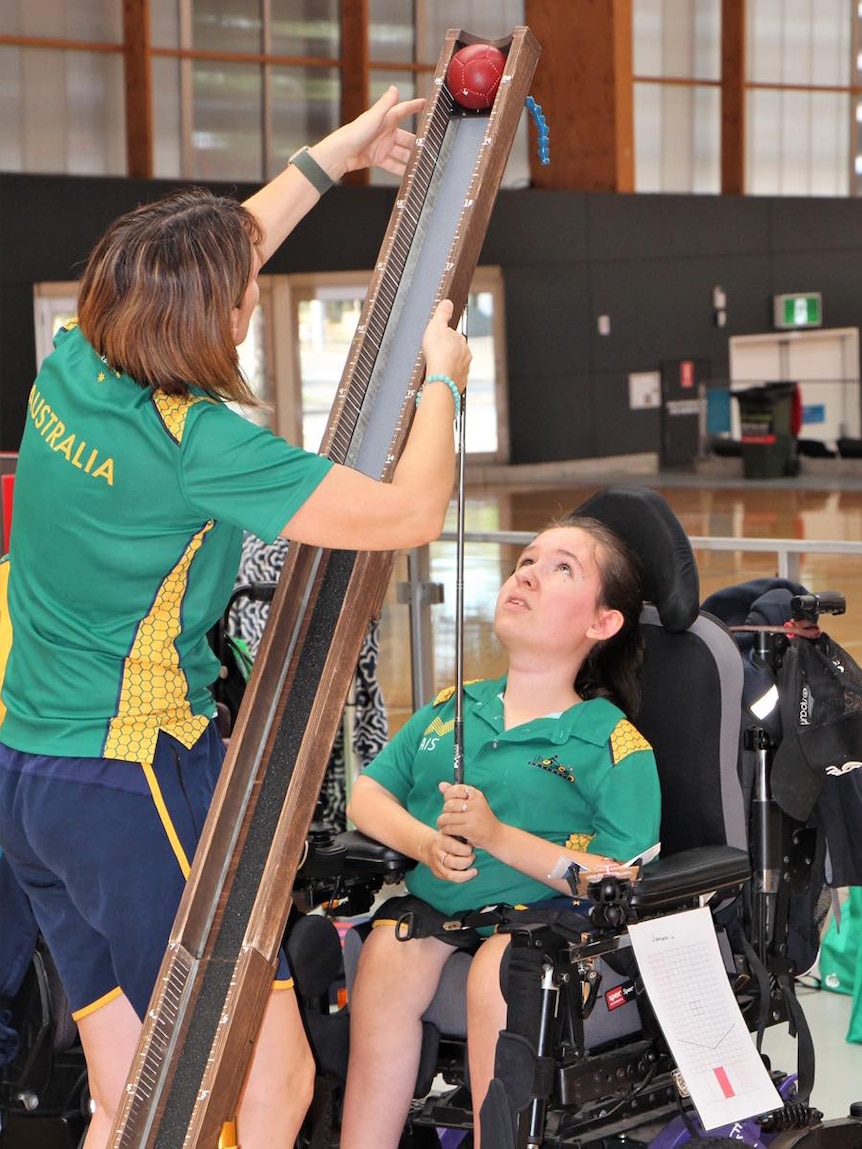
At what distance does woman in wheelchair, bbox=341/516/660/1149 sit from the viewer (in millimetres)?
2188

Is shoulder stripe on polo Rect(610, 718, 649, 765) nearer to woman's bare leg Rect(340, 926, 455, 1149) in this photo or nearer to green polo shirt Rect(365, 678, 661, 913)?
green polo shirt Rect(365, 678, 661, 913)

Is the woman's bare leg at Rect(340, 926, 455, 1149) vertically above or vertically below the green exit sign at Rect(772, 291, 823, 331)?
below

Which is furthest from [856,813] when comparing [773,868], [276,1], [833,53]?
[833,53]

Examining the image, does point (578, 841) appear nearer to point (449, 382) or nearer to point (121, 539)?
point (449, 382)

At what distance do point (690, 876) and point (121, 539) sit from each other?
36.7 inches

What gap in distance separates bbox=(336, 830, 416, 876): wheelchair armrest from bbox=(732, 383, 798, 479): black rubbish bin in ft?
43.9

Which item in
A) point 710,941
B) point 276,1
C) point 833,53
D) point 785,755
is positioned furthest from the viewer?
point 833,53

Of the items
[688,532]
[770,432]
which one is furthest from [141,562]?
[770,432]

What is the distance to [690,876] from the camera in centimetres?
219

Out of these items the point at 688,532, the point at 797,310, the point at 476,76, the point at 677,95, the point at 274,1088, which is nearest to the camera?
the point at 274,1088

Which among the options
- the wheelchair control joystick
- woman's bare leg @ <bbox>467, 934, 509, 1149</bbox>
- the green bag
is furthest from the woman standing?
the green bag

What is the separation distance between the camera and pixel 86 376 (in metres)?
1.73

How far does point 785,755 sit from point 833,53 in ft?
56.4

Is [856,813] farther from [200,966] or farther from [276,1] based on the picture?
[276,1]
